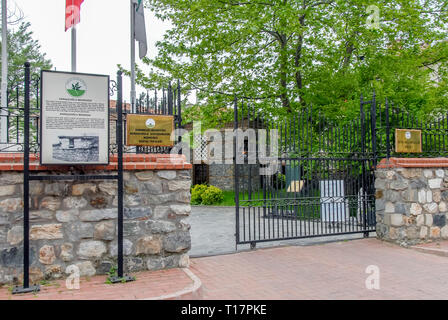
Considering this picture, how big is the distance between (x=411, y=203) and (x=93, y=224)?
6.02m

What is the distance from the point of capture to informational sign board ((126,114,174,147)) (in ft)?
18.5

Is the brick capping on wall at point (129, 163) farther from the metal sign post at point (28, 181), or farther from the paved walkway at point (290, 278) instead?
the paved walkway at point (290, 278)

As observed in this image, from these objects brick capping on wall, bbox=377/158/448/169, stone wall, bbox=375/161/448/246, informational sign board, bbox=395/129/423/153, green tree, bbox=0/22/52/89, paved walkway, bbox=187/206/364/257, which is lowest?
paved walkway, bbox=187/206/364/257

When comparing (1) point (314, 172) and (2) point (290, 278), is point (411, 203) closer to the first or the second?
(1) point (314, 172)

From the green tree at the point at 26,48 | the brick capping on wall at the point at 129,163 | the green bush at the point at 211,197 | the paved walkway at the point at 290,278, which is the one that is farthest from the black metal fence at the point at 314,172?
the green tree at the point at 26,48

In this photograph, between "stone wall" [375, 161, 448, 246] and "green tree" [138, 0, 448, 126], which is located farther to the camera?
"green tree" [138, 0, 448, 126]

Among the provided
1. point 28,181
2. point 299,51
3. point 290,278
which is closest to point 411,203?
point 290,278

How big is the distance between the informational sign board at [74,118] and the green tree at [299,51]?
8.84m

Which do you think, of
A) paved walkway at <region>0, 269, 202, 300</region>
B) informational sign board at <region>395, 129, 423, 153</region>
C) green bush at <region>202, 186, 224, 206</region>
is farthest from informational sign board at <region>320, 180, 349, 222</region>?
green bush at <region>202, 186, 224, 206</region>

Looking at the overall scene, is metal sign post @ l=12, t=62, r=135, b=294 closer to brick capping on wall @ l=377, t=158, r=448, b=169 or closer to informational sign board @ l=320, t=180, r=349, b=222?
informational sign board @ l=320, t=180, r=349, b=222

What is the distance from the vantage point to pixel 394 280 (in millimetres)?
5348

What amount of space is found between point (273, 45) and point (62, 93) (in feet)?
37.4

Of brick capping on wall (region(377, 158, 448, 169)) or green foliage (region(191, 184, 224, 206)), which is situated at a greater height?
brick capping on wall (region(377, 158, 448, 169))

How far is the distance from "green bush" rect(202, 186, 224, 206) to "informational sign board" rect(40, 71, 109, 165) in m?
11.8
